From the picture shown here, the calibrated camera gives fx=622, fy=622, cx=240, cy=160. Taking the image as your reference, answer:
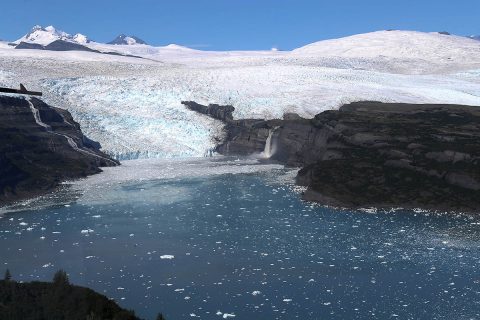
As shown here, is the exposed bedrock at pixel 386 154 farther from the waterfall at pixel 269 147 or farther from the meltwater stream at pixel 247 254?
the meltwater stream at pixel 247 254

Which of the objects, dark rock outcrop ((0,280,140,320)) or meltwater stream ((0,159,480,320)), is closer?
dark rock outcrop ((0,280,140,320))

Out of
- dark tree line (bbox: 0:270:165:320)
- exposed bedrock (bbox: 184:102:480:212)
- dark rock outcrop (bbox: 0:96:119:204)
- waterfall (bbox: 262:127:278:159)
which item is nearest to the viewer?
dark tree line (bbox: 0:270:165:320)

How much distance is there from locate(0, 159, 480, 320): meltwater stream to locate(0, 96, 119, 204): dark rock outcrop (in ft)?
13.1

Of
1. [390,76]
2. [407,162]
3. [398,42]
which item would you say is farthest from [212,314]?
[398,42]

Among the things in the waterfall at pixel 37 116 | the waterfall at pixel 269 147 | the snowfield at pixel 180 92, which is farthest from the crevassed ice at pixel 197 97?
the waterfall at pixel 37 116

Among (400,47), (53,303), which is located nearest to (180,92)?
(400,47)

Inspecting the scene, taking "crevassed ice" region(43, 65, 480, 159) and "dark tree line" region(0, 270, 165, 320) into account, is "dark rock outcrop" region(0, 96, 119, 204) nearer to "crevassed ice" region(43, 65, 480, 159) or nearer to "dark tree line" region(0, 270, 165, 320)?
"crevassed ice" region(43, 65, 480, 159)

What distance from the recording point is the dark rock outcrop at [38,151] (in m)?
39.8

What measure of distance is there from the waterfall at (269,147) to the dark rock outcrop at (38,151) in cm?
1331

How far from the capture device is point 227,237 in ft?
88.8

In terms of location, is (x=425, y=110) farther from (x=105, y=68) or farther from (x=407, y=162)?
(x=105, y=68)

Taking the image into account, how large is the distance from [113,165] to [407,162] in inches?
981

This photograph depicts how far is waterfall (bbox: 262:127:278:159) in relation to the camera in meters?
55.2

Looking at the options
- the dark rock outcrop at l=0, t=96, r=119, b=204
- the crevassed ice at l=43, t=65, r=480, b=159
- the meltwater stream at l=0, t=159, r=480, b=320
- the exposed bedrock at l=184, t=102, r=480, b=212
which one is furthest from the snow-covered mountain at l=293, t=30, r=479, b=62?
the meltwater stream at l=0, t=159, r=480, b=320
